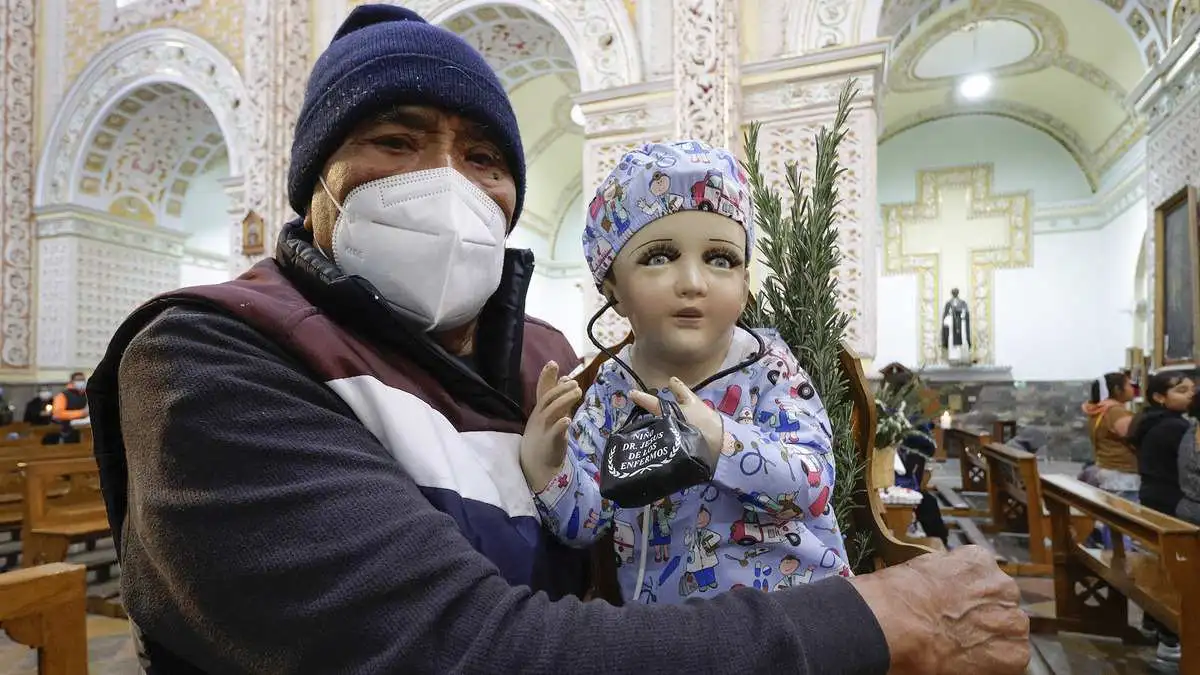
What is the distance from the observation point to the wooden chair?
A: 1.32 m

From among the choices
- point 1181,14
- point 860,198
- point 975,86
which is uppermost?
point 975,86

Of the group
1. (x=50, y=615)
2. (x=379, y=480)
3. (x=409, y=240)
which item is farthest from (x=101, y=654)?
(x=379, y=480)

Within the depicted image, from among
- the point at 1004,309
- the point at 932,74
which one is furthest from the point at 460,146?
the point at 1004,309

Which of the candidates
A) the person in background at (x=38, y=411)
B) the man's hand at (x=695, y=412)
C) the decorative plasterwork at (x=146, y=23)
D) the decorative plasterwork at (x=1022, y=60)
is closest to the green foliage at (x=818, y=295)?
the man's hand at (x=695, y=412)

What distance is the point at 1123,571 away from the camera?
12.2 ft

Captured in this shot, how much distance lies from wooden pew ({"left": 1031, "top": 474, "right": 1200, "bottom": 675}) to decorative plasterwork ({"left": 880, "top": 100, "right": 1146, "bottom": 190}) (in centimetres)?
1319

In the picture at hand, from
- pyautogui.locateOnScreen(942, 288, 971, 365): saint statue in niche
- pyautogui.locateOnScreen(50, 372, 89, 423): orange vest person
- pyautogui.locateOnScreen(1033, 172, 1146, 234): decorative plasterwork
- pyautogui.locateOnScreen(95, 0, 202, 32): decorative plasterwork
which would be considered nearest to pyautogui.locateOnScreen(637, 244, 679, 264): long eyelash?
pyautogui.locateOnScreen(50, 372, 89, 423): orange vest person

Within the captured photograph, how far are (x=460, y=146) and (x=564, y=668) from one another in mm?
858

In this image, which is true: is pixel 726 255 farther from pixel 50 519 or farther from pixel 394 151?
pixel 50 519

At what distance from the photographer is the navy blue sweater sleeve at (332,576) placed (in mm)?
729

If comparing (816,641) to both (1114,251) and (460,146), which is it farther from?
(1114,251)

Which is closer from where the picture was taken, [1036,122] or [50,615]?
[50,615]

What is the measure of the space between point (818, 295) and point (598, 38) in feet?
21.6

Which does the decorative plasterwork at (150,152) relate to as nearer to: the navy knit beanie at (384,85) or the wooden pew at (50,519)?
the wooden pew at (50,519)
